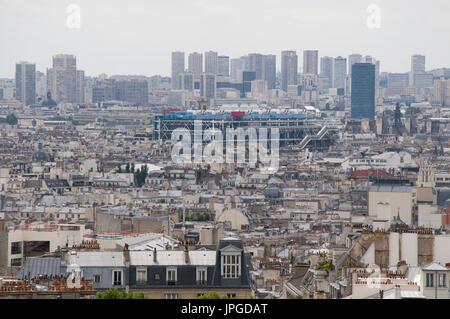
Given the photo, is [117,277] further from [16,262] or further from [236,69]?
[236,69]

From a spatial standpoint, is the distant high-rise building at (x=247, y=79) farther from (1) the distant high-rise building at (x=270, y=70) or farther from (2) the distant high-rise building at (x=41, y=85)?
(2) the distant high-rise building at (x=41, y=85)

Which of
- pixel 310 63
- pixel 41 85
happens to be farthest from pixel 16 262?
pixel 41 85

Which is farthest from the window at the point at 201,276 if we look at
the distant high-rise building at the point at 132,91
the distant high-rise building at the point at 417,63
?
the distant high-rise building at the point at 132,91

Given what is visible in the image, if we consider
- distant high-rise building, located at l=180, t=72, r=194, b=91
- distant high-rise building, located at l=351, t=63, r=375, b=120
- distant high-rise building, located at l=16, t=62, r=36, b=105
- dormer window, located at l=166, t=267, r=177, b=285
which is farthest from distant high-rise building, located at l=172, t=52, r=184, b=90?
dormer window, located at l=166, t=267, r=177, b=285

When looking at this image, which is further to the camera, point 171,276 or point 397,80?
point 397,80

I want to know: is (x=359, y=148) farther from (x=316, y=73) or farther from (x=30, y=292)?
(x=30, y=292)

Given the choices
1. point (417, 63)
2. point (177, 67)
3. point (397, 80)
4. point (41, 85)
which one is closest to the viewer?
point (417, 63)

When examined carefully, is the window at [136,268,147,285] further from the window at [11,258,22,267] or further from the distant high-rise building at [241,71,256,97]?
the distant high-rise building at [241,71,256,97]

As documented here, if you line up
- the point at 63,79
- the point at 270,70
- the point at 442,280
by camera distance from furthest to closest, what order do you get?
the point at 270,70 → the point at 63,79 → the point at 442,280
